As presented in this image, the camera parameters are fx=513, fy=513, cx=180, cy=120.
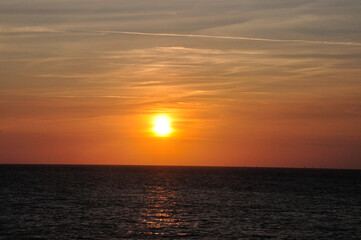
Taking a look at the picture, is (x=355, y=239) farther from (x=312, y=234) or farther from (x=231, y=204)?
(x=231, y=204)

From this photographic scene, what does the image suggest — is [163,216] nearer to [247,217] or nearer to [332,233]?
[247,217]

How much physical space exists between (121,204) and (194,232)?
3225cm

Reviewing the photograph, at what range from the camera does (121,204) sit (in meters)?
85.7

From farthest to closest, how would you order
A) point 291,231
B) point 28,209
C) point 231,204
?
point 231,204 < point 28,209 < point 291,231

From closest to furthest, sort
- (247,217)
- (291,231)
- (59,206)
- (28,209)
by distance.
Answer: (291,231) < (247,217) < (28,209) < (59,206)

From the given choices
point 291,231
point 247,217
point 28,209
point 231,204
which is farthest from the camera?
point 231,204

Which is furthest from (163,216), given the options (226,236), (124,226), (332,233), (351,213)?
(351,213)

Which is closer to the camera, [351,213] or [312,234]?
[312,234]

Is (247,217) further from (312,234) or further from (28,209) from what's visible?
(28,209)

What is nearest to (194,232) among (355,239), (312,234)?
(312,234)

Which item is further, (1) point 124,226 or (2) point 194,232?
(1) point 124,226

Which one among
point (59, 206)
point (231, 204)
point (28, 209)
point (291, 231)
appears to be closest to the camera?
point (291, 231)

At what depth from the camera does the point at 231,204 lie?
287 ft

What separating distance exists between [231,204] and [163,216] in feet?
68.8
